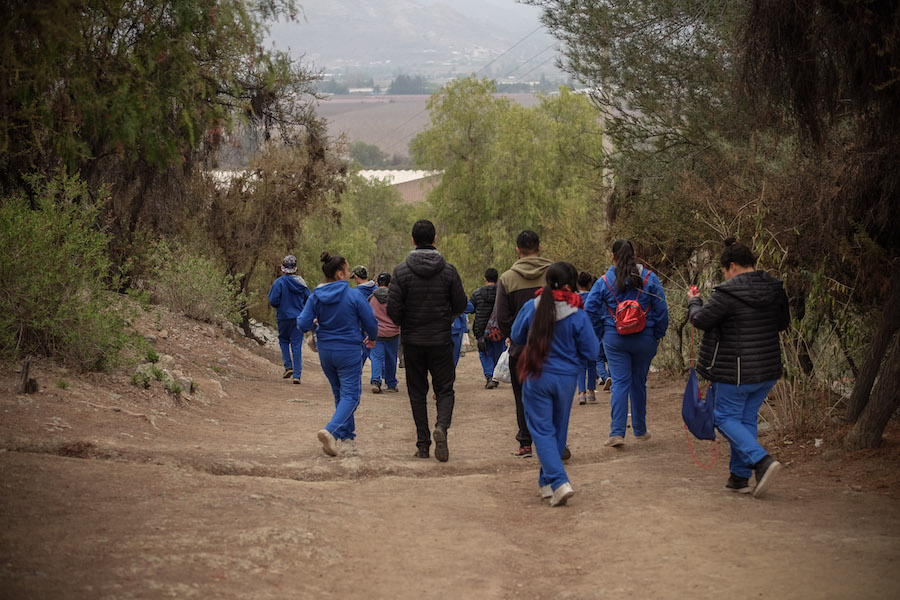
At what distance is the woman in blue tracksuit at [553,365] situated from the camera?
786 centimetres

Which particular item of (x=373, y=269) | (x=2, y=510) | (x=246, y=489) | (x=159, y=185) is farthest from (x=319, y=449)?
(x=373, y=269)

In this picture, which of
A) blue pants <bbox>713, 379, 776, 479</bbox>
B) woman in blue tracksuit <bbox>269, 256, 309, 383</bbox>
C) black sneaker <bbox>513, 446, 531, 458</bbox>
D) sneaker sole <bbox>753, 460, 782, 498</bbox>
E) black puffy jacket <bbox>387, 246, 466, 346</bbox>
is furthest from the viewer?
woman in blue tracksuit <bbox>269, 256, 309, 383</bbox>

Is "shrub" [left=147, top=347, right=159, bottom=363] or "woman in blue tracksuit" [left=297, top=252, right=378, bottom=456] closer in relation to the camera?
"woman in blue tracksuit" [left=297, top=252, right=378, bottom=456]

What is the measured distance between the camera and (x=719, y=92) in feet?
46.1

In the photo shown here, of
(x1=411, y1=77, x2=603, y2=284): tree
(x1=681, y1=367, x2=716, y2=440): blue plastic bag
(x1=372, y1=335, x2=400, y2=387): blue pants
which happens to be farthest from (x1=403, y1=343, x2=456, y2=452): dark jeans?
(x1=411, y1=77, x2=603, y2=284): tree

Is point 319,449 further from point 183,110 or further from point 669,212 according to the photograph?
point 669,212

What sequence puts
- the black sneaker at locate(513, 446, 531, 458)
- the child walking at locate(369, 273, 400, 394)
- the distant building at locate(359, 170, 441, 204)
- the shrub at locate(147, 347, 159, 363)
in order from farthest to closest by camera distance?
the distant building at locate(359, 170, 441, 204)
the child walking at locate(369, 273, 400, 394)
the shrub at locate(147, 347, 159, 363)
the black sneaker at locate(513, 446, 531, 458)

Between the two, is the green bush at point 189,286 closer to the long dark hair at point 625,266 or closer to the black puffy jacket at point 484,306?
the black puffy jacket at point 484,306

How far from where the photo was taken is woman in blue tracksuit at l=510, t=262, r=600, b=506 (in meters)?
7.86

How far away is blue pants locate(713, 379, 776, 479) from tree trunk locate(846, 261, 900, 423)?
164 cm

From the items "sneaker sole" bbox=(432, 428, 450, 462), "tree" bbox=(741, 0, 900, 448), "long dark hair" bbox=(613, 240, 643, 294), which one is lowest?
"sneaker sole" bbox=(432, 428, 450, 462)

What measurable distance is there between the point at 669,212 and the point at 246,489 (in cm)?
903

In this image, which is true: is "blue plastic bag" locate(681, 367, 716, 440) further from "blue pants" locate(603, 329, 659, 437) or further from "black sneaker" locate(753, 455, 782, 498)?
"blue pants" locate(603, 329, 659, 437)

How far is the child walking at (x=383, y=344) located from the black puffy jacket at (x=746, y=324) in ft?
26.1
